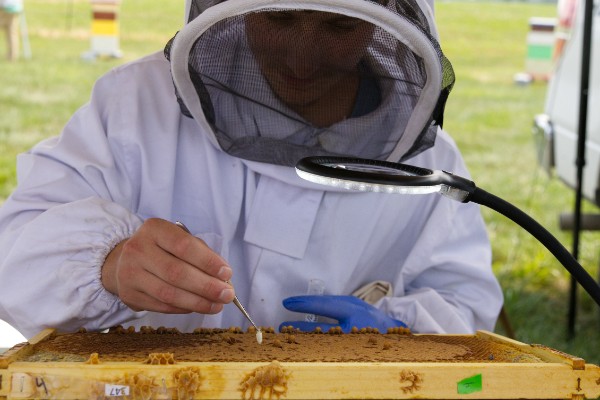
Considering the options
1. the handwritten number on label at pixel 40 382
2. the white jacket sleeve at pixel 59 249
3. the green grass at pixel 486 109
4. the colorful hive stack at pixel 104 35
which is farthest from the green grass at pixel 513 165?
the colorful hive stack at pixel 104 35

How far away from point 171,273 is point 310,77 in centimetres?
50

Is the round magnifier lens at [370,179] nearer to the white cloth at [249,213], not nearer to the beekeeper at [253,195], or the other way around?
the beekeeper at [253,195]

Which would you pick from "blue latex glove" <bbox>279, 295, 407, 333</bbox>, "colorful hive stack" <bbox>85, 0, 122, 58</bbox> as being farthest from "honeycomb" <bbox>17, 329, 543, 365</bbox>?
"colorful hive stack" <bbox>85, 0, 122, 58</bbox>

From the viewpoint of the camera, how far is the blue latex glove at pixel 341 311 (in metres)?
1.58

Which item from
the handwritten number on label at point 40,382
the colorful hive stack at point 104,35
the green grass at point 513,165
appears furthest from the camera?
the colorful hive stack at point 104,35

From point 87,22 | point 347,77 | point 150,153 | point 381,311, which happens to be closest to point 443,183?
point 347,77

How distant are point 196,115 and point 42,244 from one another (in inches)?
14.4

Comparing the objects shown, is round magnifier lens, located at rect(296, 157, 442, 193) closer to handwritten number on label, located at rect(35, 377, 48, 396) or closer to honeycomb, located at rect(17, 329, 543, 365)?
honeycomb, located at rect(17, 329, 543, 365)

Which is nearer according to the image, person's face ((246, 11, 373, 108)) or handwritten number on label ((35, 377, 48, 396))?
handwritten number on label ((35, 377, 48, 396))

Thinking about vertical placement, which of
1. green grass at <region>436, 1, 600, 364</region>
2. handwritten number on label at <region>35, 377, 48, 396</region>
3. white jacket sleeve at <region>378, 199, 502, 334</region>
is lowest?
green grass at <region>436, 1, 600, 364</region>

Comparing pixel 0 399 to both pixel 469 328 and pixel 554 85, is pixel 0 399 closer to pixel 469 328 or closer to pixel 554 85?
pixel 469 328

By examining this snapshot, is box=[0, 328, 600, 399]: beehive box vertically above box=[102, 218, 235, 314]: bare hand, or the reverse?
box=[102, 218, 235, 314]: bare hand

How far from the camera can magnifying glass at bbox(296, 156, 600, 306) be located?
993mm

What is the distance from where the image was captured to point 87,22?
A: 13086mm
